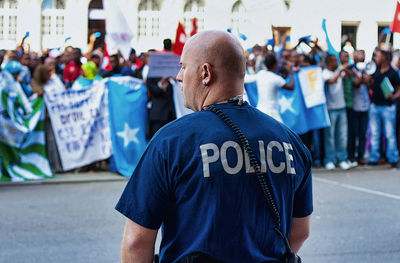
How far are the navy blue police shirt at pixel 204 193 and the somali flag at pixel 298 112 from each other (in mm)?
10433

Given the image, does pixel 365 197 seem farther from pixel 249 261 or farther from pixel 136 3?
pixel 136 3

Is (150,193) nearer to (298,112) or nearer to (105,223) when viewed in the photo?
(105,223)

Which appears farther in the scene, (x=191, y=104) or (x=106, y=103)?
(x=106, y=103)

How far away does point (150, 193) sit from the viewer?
2109 mm

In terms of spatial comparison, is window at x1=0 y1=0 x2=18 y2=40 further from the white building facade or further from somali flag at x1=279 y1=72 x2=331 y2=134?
somali flag at x1=279 y1=72 x2=331 y2=134

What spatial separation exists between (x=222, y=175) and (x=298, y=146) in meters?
0.40

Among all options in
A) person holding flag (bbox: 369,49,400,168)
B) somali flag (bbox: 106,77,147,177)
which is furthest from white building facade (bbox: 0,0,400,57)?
somali flag (bbox: 106,77,147,177)

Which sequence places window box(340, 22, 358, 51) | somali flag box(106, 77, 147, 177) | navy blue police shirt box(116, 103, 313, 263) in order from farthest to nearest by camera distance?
window box(340, 22, 358, 51)
somali flag box(106, 77, 147, 177)
navy blue police shirt box(116, 103, 313, 263)

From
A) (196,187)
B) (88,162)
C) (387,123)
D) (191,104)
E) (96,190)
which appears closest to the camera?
(196,187)

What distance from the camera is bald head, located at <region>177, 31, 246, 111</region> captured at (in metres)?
2.19

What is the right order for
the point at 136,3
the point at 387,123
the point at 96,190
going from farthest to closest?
1. the point at 136,3
2. the point at 387,123
3. the point at 96,190

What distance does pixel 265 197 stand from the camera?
216cm

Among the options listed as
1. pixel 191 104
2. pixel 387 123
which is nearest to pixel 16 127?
pixel 387 123

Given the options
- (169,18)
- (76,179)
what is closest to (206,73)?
(76,179)
